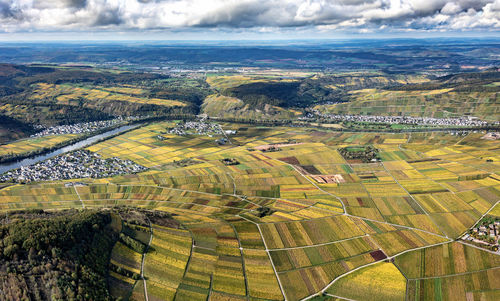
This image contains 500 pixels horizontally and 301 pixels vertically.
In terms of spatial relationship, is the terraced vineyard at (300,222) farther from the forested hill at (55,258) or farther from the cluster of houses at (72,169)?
the cluster of houses at (72,169)

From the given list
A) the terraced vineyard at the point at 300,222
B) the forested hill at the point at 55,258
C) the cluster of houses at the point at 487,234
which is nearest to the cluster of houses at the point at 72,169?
the terraced vineyard at the point at 300,222

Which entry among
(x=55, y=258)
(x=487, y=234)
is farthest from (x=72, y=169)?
(x=487, y=234)

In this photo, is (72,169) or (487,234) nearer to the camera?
(487,234)

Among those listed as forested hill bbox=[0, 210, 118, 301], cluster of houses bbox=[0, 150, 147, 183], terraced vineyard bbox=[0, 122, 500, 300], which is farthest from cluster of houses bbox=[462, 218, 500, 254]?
cluster of houses bbox=[0, 150, 147, 183]

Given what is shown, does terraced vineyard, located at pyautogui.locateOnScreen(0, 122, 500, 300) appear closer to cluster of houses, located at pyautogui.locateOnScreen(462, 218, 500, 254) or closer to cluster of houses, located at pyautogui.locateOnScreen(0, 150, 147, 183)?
cluster of houses, located at pyautogui.locateOnScreen(462, 218, 500, 254)

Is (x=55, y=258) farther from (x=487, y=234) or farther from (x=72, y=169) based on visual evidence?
(x=487, y=234)

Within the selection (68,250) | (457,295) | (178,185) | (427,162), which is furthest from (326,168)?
(68,250)

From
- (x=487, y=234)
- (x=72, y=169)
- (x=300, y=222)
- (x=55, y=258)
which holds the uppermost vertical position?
(x=55, y=258)
